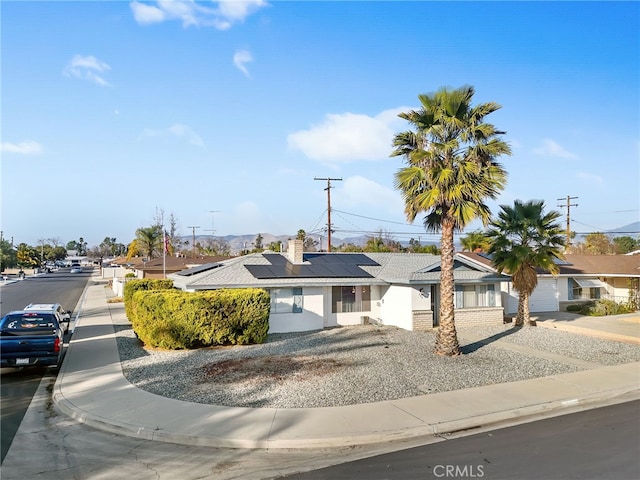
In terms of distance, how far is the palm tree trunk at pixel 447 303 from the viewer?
15.8 meters

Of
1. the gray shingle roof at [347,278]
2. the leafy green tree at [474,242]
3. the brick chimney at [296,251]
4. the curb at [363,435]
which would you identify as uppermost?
the leafy green tree at [474,242]

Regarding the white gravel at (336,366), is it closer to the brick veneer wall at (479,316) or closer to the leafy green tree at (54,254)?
the brick veneer wall at (479,316)

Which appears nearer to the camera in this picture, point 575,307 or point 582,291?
point 575,307

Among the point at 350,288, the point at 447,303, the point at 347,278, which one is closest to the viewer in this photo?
the point at 447,303

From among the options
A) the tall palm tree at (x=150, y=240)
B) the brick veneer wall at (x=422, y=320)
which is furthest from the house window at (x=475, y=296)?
the tall palm tree at (x=150, y=240)

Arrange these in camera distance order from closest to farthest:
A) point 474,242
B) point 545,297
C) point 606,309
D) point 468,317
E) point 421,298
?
point 421,298, point 468,317, point 606,309, point 545,297, point 474,242

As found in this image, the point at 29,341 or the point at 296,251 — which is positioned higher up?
the point at 296,251

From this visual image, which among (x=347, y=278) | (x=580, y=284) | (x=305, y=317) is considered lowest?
(x=305, y=317)

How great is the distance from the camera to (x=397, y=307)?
22312 mm

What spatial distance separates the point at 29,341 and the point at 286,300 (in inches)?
416

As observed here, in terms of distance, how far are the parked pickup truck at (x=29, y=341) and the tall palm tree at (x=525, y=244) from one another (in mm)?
19581

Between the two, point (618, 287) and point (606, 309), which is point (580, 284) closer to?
point (618, 287)

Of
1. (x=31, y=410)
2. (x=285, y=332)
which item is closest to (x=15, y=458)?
(x=31, y=410)

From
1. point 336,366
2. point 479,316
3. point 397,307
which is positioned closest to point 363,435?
point 336,366
